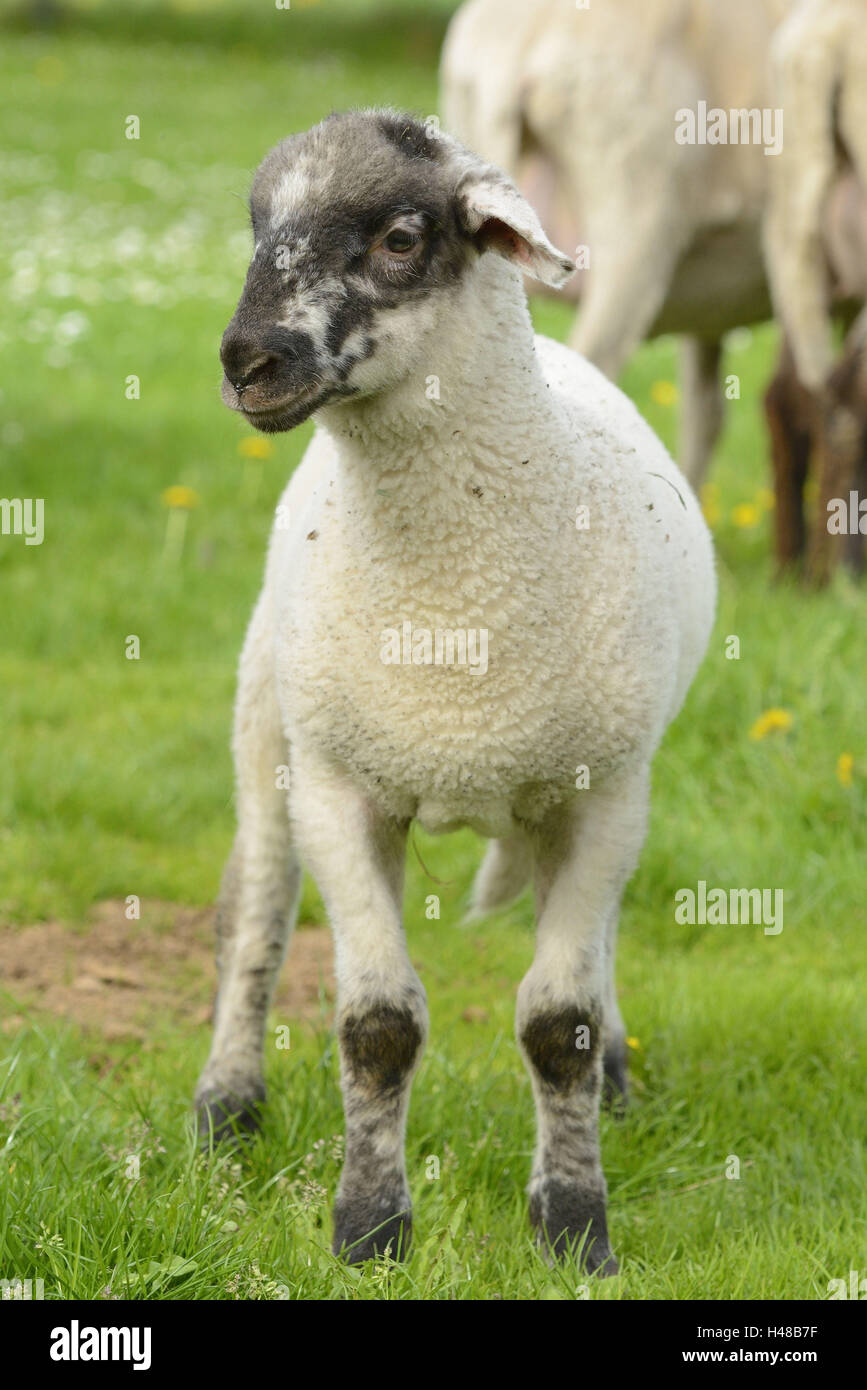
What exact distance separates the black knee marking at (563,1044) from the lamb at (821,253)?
146 inches

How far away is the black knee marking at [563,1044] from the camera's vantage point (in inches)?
128

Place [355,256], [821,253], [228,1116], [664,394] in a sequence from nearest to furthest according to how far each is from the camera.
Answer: [355,256]
[228,1116]
[821,253]
[664,394]

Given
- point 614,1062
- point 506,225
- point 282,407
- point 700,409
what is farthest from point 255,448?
point 282,407

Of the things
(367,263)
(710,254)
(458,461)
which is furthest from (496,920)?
(710,254)

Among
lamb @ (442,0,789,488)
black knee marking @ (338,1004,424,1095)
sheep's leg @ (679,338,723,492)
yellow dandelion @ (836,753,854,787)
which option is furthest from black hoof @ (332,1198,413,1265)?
sheep's leg @ (679,338,723,492)

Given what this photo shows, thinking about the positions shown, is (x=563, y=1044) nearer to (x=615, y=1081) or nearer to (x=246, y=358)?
(x=615, y=1081)

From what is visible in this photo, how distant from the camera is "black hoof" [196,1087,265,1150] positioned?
11.8ft

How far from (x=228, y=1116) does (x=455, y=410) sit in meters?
1.54

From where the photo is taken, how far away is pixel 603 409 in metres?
3.51

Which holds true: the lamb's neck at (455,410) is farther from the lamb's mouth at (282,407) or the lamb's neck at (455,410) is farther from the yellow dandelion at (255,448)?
the yellow dandelion at (255,448)

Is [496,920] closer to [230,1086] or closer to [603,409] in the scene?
[230,1086]

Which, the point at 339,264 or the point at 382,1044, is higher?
the point at 339,264

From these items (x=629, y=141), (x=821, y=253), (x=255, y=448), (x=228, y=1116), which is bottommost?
(x=228, y=1116)

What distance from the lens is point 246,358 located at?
9.08 ft
